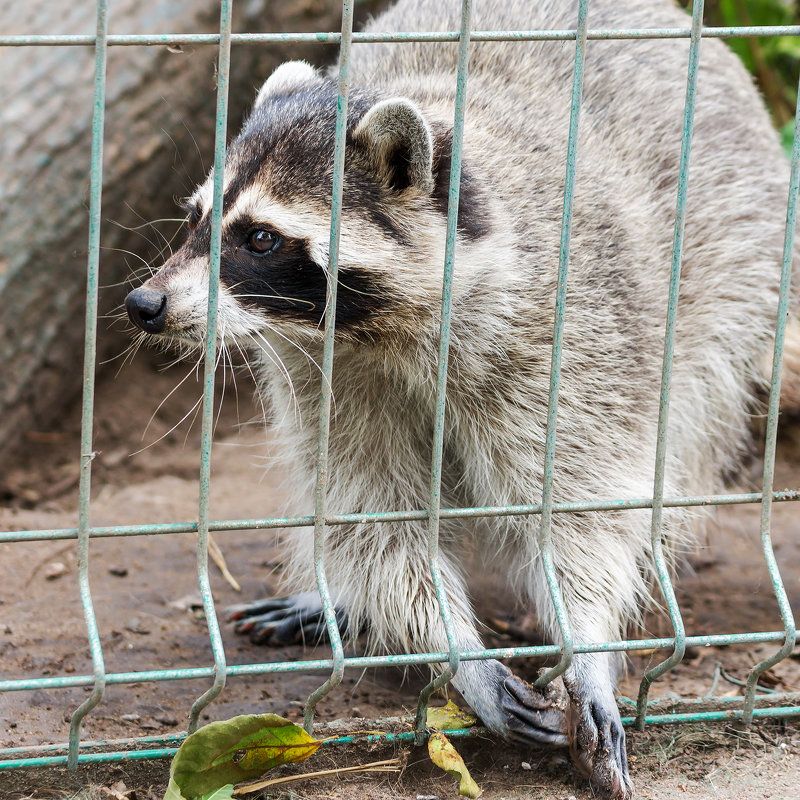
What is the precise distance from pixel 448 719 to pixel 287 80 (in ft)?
6.40

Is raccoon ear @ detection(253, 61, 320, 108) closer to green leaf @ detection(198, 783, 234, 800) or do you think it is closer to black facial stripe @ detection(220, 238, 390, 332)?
black facial stripe @ detection(220, 238, 390, 332)

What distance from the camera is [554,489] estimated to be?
330cm

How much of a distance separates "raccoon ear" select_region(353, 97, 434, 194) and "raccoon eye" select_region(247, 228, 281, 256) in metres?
0.35

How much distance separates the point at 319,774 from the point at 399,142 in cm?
164

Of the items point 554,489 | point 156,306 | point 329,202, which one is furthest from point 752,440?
point 156,306

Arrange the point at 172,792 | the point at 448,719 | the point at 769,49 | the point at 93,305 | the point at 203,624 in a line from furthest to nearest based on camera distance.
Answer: the point at 769,49, the point at 203,624, the point at 448,719, the point at 172,792, the point at 93,305

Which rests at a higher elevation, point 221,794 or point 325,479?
point 325,479

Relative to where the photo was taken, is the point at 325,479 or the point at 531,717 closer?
the point at 325,479

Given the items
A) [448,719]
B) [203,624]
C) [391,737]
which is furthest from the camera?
[203,624]

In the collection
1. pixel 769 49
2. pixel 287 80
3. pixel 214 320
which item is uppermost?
pixel 769 49

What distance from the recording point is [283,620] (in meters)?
4.02

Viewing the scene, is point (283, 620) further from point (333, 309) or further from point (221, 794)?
point (333, 309)

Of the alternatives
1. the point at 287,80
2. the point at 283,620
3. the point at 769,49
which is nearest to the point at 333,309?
the point at 287,80

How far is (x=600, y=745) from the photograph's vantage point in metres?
2.96
